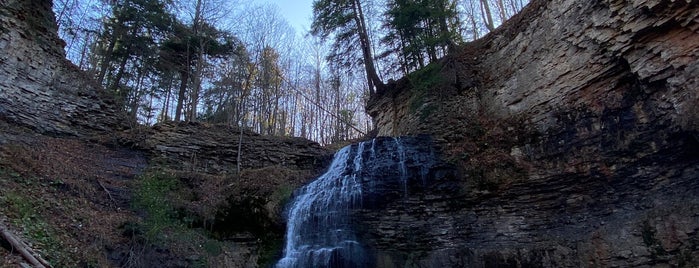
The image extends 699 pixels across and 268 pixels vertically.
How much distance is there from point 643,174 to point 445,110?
20.6 ft

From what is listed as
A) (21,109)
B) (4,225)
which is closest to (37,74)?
(21,109)

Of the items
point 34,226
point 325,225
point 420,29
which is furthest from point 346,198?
point 420,29

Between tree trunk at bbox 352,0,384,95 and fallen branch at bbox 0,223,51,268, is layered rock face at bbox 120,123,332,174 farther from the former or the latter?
fallen branch at bbox 0,223,51,268

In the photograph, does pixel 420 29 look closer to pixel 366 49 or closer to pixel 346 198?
pixel 366 49

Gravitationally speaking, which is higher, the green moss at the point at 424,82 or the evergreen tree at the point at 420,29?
the evergreen tree at the point at 420,29

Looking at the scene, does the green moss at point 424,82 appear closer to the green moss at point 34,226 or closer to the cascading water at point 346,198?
the cascading water at point 346,198

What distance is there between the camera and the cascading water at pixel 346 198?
9398 mm

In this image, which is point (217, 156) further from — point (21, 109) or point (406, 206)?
point (406, 206)

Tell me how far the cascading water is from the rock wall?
7542 millimetres

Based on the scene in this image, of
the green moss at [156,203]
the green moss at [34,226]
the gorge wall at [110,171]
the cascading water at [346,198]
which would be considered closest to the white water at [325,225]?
the cascading water at [346,198]

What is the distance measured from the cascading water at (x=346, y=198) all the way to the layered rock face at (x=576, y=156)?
0.57 metres

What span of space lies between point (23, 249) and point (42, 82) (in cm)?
799

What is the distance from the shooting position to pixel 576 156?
916 cm

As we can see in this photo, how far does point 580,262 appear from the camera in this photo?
793 cm
